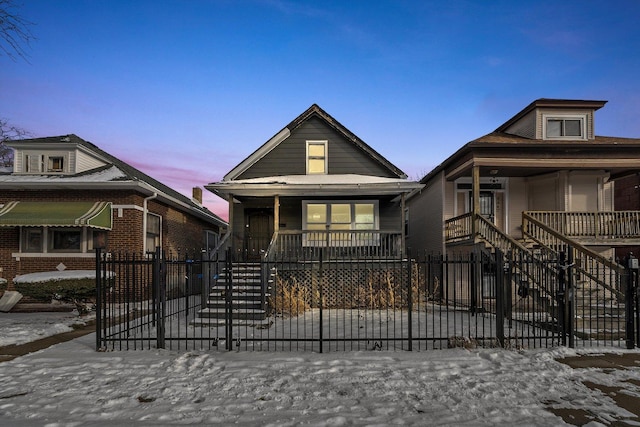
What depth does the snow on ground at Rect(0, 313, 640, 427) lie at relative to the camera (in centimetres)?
496

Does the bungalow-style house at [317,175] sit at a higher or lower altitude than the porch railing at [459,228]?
higher

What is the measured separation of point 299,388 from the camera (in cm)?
597

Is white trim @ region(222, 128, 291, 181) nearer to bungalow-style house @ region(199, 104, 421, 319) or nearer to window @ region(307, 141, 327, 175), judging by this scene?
bungalow-style house @ region(199, 104, 421, 319)

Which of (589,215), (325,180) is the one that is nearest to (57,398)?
(325,180)

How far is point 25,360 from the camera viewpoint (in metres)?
7.51

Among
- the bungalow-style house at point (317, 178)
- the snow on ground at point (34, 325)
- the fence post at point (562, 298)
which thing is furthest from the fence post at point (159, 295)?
the fence post at point (562, 298)

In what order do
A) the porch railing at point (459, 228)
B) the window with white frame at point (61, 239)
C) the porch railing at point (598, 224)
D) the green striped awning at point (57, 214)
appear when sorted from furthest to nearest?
the porch railing at point (459, 228) → the porch railing at point (598, 224) → the window with white frame at point (61, 239) → the green striped awning at point (57, 214)

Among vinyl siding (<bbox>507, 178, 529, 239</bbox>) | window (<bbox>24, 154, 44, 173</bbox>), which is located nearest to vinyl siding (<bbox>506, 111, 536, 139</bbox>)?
vinyl siding (<bbox>507, 178, 529, 239</bbox>)

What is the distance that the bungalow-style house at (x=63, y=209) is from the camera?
14.5 meters

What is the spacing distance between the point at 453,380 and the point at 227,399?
3526mm

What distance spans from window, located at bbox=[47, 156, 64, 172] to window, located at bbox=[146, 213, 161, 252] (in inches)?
155

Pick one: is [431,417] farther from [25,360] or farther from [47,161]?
[47,161]

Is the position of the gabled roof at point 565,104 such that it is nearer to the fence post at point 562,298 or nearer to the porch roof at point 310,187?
the porch roof at point 310,187

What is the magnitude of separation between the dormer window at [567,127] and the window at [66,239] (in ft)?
65.0
